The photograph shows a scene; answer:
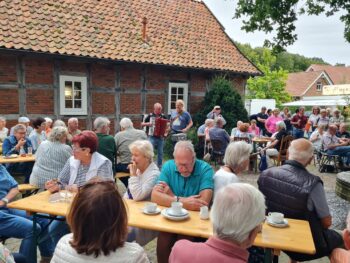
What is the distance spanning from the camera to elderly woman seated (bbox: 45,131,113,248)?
3.83 meters

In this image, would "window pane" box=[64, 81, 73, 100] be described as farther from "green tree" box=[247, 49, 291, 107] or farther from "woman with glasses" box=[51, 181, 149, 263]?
"green tree" box=[247, 49, 291, 107]

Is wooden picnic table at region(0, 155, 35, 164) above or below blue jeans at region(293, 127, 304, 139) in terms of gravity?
above

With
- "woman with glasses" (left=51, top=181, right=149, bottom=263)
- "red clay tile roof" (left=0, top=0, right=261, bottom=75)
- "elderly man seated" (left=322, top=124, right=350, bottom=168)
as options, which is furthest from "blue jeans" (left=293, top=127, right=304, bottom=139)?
"woman with glasses" (left=51, top=181, right=149, bottom=263)

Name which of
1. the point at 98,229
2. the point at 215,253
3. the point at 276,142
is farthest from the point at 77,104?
the point at 215,253

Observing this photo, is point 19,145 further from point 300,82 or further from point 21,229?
point 300,82

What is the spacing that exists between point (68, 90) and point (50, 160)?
658 centimetres

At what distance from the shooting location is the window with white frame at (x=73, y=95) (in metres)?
10.5

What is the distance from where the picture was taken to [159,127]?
8734mm

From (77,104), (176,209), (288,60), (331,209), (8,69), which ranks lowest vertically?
(331,209)

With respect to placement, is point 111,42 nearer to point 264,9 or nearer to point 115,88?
point 115,88

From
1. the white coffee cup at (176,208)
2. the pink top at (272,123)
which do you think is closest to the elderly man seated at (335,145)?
the pink top at (272,123)

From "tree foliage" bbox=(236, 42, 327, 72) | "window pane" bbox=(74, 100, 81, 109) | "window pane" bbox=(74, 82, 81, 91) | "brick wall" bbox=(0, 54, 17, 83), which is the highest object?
"tree foliage" bbox=(236, 42, 327, 72)

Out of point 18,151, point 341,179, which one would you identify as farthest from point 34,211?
point 341,179

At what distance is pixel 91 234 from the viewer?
181cm
